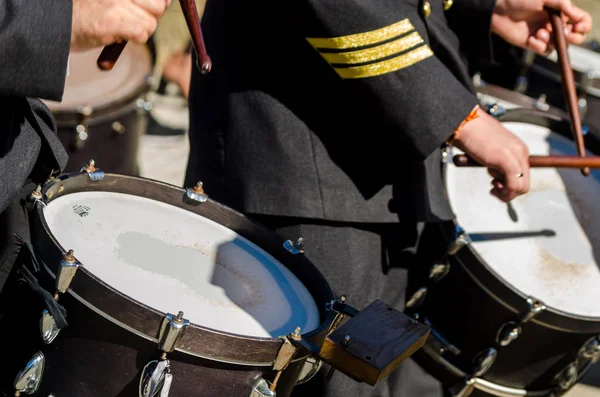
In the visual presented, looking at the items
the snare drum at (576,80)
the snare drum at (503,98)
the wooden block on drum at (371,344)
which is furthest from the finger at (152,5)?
the snare drum at (576,80)

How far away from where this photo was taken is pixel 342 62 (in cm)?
167

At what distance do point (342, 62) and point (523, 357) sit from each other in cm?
103

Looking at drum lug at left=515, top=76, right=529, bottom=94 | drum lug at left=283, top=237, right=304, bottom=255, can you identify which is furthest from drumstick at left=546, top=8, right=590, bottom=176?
drum lug at left=515, top=76, right=529, bottom=94

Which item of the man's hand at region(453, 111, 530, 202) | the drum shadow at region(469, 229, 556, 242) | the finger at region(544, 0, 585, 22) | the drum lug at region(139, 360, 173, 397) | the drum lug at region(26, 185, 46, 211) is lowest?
the drum shadow at region(469, 229, 556, 242)

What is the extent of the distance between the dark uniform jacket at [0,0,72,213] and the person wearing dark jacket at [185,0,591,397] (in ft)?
1.85

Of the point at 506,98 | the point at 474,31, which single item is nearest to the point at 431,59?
the point at 474,31

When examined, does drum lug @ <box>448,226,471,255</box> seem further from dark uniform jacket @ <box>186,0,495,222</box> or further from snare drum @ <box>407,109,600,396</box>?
dark uniform jacket @ <box>186,0,495,222</box>

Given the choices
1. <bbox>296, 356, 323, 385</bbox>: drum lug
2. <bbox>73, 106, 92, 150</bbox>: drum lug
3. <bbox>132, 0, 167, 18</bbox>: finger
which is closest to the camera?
<bbox>132, 0, 167, 18</bbox>: finger

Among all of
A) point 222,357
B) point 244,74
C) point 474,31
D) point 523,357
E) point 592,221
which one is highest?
point 474,31

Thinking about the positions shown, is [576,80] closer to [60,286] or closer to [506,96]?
[506,96]

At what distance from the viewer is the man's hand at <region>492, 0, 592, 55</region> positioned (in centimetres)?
213

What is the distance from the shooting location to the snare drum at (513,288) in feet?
6.81

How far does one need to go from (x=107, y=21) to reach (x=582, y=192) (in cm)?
164

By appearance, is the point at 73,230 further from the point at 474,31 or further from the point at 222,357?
the point at 474,31
